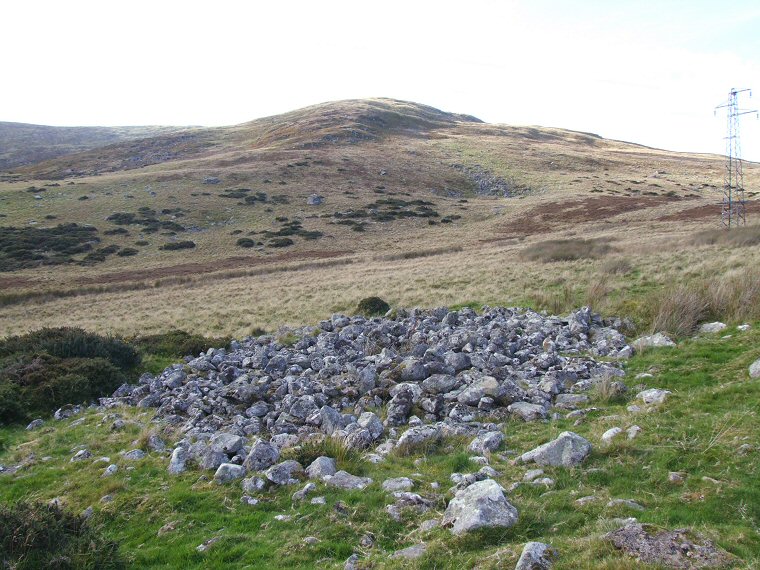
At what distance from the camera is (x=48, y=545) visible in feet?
18.4

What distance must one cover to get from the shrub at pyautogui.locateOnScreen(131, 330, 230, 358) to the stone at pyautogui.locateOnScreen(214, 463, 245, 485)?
29.5ft

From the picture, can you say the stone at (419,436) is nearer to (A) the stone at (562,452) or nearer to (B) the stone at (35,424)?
(A) the stone at (562,452)

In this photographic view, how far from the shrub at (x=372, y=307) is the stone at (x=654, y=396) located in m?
12.4

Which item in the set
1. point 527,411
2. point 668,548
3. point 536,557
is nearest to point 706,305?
point 527,411

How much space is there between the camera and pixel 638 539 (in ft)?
14.5

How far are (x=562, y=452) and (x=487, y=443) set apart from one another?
1146 mm

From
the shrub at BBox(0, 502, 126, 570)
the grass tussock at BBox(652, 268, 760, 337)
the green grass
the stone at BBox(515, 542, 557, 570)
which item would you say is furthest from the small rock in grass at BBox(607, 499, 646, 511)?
the grass tussock at BBox(652, 268, 760, 337)

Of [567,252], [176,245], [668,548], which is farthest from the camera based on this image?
[176,245]

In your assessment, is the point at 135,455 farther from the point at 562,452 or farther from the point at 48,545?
the point at 562,452

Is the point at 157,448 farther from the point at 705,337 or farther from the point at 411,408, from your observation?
the point at 705,337

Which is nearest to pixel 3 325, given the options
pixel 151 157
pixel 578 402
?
pixel 578 402

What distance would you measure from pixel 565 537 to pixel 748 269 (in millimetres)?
14179

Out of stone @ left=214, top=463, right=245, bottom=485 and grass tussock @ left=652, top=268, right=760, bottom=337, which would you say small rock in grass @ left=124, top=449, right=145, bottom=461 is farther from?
grass tussock @ left=652, top=268, right=760, bottom=337

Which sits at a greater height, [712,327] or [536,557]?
[712,327]
